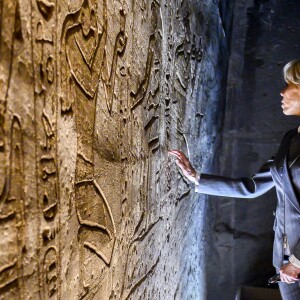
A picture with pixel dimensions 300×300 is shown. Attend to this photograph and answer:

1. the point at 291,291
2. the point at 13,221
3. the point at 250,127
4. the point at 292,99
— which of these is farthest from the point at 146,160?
the point at 250,127

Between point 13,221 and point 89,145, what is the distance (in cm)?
36

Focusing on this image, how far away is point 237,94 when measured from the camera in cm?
374

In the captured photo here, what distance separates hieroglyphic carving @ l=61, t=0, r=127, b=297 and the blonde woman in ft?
3.19

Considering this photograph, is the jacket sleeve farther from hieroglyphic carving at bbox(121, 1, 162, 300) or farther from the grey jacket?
hieroglyphic carving at bbox(121, 1, 162, 300)

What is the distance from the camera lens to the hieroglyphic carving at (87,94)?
2.83 ft

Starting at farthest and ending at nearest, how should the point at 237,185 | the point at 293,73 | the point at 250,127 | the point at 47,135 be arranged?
the point at 250,127, the point at 237,185, the point at 293,73, the point at 47,135

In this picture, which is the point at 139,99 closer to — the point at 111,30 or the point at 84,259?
the point at 111,30

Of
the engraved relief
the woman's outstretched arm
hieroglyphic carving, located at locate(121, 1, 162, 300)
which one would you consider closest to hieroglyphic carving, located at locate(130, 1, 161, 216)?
hieroglyphic carving, located at locate(121, 1, 162, 300)

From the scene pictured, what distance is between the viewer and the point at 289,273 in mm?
1923

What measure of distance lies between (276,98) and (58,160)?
317 cm

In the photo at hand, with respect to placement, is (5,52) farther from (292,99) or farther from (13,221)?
(292,99)

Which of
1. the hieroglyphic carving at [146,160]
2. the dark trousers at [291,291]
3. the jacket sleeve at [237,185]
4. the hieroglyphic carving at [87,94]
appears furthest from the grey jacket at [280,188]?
the hieroglyphic carving at [87,94]

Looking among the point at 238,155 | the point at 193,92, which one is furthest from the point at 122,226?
the point at 238,155

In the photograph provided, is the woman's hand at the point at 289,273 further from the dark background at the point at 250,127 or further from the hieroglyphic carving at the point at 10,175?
the dark background at the point at 250,127
